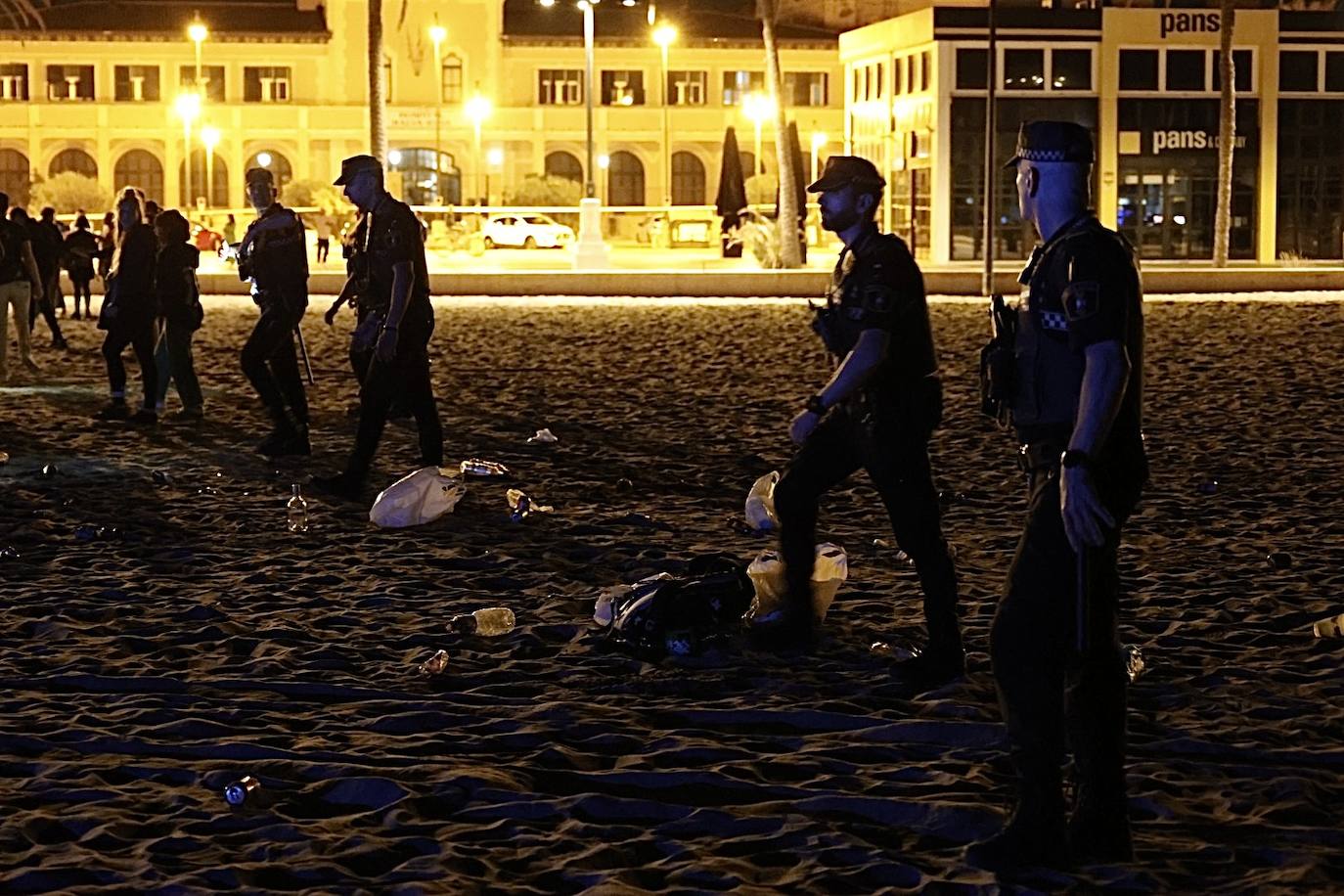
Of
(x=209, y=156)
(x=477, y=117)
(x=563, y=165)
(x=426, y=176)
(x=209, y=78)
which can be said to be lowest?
(x=426, y=176)

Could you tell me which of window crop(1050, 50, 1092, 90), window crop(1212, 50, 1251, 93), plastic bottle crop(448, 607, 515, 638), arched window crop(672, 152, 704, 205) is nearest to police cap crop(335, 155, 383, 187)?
plastic bottle crop(448, 607, 515, 638)

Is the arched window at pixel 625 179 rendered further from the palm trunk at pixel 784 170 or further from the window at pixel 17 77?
the palm trunk at pixel 784 170

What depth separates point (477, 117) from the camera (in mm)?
79062

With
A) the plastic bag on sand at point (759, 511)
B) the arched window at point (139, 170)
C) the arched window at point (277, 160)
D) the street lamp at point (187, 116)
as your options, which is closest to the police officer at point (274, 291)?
the plastic bag on sand at point (759, 511)

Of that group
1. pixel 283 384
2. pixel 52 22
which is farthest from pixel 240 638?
pixel 52 22

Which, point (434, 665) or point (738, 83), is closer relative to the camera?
point (434, 665)

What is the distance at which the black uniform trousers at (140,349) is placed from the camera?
1600 centimetres

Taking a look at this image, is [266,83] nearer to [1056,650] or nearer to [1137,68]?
[1137,68]

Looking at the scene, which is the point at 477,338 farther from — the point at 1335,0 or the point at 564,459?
the point at 1335,0

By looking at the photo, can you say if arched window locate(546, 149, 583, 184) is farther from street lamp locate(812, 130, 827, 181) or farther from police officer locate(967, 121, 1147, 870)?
police officer locate(967, 121, 1147, 870)

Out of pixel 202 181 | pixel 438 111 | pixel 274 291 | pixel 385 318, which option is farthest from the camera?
pixel 202 181

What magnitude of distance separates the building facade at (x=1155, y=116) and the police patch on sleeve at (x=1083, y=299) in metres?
50.4

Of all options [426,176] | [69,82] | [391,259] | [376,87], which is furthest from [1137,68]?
[391,259]

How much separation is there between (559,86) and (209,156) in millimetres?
15146
